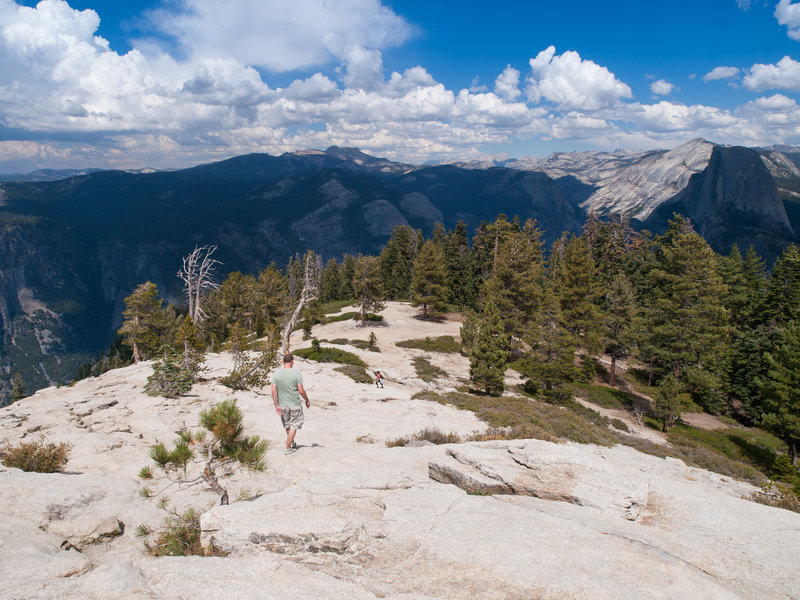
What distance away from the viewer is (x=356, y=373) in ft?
91.8

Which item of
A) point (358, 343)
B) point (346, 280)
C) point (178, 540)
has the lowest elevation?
point (358, 343)

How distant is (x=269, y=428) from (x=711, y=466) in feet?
73.3

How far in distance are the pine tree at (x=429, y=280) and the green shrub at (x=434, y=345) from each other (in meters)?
8.79

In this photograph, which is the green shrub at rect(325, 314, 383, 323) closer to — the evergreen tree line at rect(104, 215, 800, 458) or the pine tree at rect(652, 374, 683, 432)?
the evergreen tree line at rect(104, 215, 800, 458)

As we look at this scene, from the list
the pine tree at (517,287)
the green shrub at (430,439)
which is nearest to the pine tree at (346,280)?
the pine tree at (517,287)

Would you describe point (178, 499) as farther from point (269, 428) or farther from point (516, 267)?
point (516, 267)

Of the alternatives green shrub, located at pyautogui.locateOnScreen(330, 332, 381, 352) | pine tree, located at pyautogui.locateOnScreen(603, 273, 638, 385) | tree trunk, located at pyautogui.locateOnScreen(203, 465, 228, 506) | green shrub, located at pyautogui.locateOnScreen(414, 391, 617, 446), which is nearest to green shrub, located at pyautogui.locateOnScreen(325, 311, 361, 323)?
green shrub, located at pyautogui.locateOnScreen(330, 332, 381, 352)

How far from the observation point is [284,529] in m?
5.43

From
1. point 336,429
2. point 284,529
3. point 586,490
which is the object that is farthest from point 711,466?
point 284,529

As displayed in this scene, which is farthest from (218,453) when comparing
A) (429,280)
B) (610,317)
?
(429,280)

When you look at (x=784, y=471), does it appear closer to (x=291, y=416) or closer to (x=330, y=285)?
(x=291, y=416)

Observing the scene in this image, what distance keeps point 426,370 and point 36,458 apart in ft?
88.0

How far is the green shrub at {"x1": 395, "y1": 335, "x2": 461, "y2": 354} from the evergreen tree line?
5319mm

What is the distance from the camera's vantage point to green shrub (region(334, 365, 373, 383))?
26.2 metres
